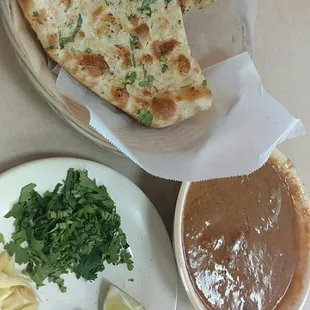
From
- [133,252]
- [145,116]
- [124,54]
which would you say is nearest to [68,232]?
[133,252]

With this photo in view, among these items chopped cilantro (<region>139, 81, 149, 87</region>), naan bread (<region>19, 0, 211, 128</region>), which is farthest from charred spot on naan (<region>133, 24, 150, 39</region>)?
chopped cilantro (<region>139, 81, 149, 87</region>)

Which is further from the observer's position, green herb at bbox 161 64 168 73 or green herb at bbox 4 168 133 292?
green herb at bbox 161 64 168 73

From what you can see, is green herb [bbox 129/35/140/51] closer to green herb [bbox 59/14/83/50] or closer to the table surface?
green herb [bbox 59/14/83/50]

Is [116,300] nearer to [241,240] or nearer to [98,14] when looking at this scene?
[241,240]

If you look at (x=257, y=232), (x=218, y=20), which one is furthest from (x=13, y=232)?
(x=218, y=20)

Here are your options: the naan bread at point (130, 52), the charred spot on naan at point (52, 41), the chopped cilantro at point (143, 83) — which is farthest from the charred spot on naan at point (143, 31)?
the charred spot on naan at point (52, 41)
